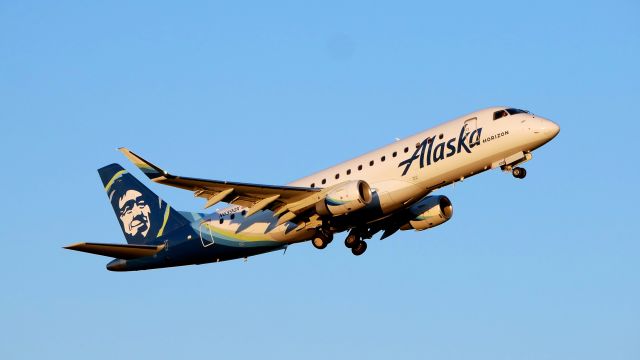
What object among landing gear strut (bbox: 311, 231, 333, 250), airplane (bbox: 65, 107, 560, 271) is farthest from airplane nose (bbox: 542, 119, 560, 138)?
landing gear strut (bbox: 311, 231, 333, 250)

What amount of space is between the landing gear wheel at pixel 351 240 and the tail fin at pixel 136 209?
8.14 metres

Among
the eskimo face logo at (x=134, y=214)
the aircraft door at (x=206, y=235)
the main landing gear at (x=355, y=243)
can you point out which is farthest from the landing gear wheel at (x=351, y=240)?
the eskimo face logo at (x=134, y=214)

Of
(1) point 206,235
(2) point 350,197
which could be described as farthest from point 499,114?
(1) point 206,235

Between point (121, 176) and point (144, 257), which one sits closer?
point (144, 257)

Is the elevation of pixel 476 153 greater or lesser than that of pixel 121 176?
lesser

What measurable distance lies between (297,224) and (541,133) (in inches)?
462

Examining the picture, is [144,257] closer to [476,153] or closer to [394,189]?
[394,189]

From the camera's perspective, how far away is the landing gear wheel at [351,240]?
181ft

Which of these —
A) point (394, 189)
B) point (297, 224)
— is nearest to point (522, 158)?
point (394, 189)

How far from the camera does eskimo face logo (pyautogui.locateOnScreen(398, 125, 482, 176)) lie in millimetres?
49906

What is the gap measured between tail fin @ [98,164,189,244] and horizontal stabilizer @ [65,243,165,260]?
4.96 ft

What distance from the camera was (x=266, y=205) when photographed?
51.2 m

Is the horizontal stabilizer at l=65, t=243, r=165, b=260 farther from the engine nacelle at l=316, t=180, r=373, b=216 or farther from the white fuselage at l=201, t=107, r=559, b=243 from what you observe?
the white fuselage at l=201, t=107, r=559, b=243

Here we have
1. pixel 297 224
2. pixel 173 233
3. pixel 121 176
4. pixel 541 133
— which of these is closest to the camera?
pixel 541 133
